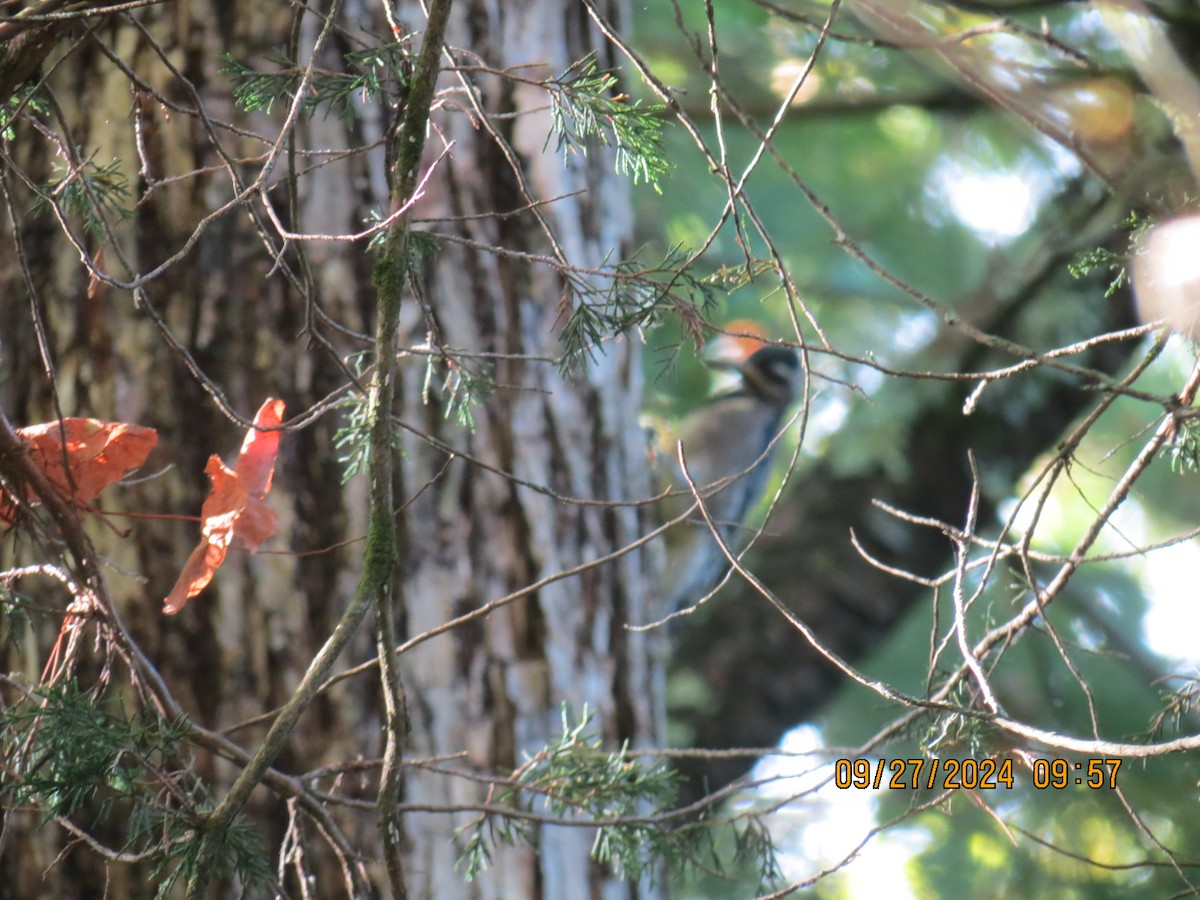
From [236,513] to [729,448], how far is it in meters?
3.55

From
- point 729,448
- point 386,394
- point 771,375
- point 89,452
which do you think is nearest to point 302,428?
point 89,452

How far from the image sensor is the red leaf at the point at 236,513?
3.84 feet

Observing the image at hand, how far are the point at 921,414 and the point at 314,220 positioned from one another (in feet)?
7.83

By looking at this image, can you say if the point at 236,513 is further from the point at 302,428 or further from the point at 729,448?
the point at 729,448

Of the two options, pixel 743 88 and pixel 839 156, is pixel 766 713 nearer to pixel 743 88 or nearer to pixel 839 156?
pixel 743 88

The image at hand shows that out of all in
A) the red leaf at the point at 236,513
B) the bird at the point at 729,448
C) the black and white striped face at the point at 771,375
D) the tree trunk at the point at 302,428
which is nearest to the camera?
the red leaf at the point at 236,513

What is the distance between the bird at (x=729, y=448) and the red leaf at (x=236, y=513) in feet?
10.0

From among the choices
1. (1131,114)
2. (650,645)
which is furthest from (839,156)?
(650,645)

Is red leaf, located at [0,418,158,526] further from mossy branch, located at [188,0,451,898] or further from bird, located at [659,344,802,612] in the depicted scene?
bird, located at [659,344,802,612]

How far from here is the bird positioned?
4570 millimetres

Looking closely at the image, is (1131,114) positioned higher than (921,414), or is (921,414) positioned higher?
(921,414)

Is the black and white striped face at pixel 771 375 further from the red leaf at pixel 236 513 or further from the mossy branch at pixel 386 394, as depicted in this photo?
the mossy branch at pixel 386 394

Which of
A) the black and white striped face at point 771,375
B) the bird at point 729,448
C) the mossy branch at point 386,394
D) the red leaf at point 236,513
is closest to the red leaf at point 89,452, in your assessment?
the red leaf at point 236,513

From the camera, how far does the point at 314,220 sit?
6.08ft
